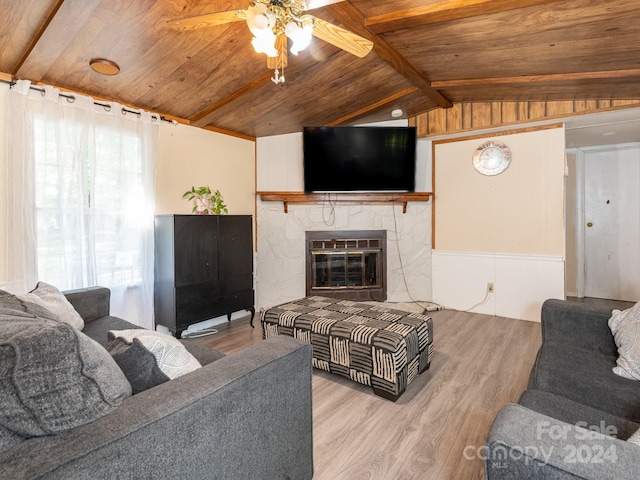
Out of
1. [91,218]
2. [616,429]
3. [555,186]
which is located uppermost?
[555,186]

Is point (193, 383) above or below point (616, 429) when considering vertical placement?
above

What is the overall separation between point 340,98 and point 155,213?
2227mm

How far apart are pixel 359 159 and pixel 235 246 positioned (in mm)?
1798

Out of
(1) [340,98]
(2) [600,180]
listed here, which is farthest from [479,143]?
(2) [600,180]

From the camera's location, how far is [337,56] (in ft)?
9.25

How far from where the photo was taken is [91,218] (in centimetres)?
283

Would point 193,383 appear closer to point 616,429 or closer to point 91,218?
point 616,429

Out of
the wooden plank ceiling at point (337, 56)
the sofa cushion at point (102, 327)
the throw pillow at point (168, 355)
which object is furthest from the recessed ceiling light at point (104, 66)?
the throw pillow at point (168, 355)

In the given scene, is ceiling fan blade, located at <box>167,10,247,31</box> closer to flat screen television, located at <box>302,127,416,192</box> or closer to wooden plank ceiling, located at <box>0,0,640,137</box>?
wooden plank ceiling, located at <box>0,0,640,137</box>

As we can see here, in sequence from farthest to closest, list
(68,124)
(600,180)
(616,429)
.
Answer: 1. (600,180)
2. (68,124)
3. (616,429)

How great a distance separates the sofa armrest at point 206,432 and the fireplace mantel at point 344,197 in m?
3.09

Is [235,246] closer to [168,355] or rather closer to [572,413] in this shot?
[168,355]

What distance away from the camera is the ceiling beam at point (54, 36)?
191 cm

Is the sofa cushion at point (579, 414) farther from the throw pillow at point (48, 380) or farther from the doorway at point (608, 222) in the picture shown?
the doorway at point (608, 222)
